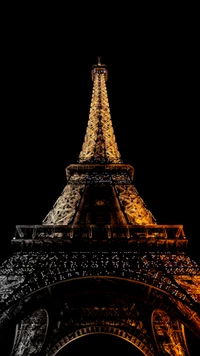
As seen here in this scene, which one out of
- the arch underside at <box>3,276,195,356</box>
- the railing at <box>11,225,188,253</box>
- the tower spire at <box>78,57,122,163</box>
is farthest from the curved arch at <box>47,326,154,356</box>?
the tower spire at <box>78,57,122,163</box>

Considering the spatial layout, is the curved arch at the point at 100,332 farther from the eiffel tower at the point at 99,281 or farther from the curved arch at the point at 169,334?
the curved arch at the point at 169,334

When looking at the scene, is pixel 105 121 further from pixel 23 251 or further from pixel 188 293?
pixel 188 293

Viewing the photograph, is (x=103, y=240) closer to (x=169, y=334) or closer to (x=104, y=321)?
(x=104, y=321)

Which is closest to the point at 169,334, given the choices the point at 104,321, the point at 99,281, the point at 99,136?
the point at 104,321

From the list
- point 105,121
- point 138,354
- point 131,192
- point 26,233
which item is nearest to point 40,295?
point 26,233

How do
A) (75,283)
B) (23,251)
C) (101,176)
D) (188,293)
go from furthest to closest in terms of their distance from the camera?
1. (101,176)
2. (23,251)
3. (75,283)
4. (188,293)

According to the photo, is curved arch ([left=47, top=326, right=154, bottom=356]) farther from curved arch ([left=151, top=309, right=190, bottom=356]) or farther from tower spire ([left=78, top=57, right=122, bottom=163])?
tower spire ([left=78, top=57, right=122, bottom=163])
